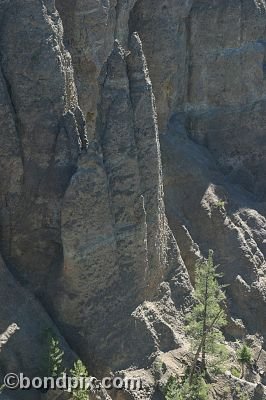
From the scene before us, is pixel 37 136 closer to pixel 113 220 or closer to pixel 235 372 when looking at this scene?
pixel 113 220

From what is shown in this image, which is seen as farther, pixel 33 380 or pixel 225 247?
pixel 225 247

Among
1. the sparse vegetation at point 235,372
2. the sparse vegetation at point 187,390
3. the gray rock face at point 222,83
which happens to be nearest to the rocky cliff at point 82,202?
the sparse vegetation at point 187,390

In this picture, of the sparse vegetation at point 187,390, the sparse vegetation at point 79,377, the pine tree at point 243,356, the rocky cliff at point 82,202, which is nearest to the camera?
the sparse vegetation at point 79,377

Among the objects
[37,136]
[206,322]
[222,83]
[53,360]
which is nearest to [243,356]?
[206,322]

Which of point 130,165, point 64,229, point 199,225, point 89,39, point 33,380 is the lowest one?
point 33,380

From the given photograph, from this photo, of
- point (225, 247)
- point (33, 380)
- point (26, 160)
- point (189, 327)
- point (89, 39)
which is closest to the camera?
point (33, 380)

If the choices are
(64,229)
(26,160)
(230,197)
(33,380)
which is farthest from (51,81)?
(230,197)

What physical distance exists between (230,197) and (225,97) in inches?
267

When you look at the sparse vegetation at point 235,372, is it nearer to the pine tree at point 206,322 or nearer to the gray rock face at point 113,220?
the pine tree at point 206,322

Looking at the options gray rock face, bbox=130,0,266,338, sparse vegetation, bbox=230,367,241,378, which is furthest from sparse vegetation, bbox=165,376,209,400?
gray rock face, bbox=130,0,266,338

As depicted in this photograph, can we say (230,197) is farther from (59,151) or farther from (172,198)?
(59,151)

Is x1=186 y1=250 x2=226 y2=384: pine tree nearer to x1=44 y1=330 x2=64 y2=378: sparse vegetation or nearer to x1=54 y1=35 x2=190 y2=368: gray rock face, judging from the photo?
x1=54 y1=35 x2=190 y2=368: gray rock face

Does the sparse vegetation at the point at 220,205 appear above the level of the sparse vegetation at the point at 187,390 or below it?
above

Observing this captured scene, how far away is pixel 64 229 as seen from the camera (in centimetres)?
2358
